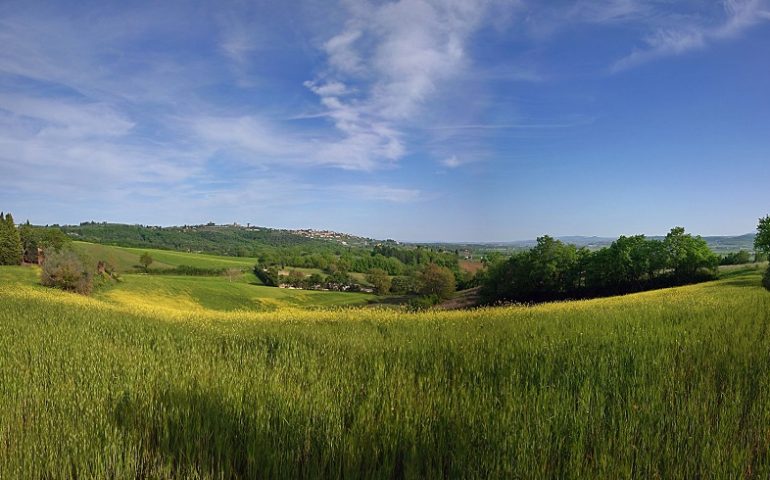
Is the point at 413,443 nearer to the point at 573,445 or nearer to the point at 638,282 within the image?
the point at 573,445

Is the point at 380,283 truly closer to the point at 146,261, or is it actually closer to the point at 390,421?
the point at 146,261

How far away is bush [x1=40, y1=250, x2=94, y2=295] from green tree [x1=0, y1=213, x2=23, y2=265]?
23026 mm

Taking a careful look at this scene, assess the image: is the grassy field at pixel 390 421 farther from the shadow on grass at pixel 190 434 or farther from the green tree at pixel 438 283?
the green tree at pixel 438 283

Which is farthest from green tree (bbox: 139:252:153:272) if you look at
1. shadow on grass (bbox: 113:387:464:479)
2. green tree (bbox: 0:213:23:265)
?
shadow on grass (bbox: 113:387:464:479)

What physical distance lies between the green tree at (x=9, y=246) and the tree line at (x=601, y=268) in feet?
215

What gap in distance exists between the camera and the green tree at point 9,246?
183ft

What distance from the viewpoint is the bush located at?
38.8 metres

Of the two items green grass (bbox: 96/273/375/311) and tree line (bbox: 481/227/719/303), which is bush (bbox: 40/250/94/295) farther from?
tree line (bbox: 481/227/719/303)

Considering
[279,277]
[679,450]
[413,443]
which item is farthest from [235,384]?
[279,277]

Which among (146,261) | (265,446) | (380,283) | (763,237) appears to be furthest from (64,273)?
(763,237)

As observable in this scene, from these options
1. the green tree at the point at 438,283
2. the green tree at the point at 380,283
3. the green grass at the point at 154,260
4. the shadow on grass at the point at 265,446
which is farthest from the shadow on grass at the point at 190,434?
the green grass at the point at 154,260

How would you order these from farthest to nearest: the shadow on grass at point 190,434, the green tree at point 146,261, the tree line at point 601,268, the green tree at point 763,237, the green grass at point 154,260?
the green tree at point 146,261, the green grass at point 154,260, the tree line at point 601,268, the green tree at point 763,237, the shadow on grass at point 190,434

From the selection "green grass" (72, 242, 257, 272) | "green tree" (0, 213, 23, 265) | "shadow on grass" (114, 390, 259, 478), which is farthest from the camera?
"green grass" (72, 242, 257, 272)

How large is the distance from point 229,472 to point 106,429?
0.88m
